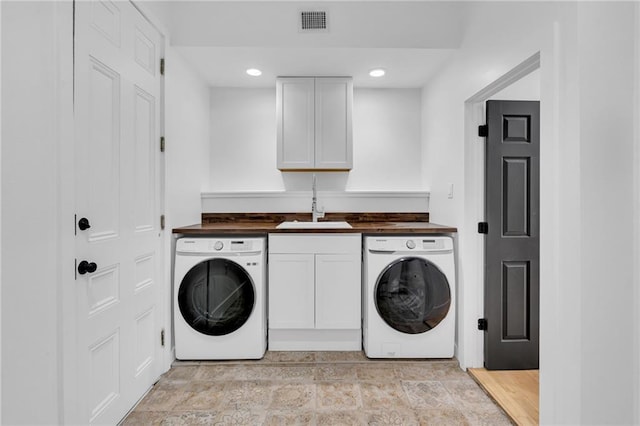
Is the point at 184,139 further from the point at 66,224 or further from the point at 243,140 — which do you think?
the point at 66,224

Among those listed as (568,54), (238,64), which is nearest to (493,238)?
(568,54)

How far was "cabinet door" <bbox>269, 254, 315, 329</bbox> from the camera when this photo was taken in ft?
7.56

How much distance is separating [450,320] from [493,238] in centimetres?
65

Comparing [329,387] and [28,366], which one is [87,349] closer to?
[28,366]

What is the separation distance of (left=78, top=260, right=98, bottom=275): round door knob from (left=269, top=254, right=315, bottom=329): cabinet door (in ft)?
3.69

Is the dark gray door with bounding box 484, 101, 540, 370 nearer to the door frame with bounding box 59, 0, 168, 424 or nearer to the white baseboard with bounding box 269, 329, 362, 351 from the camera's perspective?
the white baseboard with bounding box 269, 329, 362, 351

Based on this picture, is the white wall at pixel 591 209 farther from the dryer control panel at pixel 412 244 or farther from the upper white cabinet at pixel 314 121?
the upper white cabinet at pixel 314 121

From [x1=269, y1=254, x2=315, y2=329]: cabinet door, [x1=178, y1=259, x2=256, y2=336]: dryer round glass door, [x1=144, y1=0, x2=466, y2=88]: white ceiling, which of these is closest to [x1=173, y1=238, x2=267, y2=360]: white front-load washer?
[x1=178, y1=259, x2=256, y2=336]: dryer round glass door

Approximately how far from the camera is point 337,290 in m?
2.32

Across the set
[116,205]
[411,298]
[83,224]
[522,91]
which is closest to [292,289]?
[411,298]

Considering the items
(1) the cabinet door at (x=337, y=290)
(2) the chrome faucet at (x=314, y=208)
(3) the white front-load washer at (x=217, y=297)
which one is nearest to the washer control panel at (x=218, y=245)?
(3) the white front-load washer at (x=217, y=297)

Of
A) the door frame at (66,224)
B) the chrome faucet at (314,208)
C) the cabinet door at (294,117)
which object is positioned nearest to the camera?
the door frame at (66,224)

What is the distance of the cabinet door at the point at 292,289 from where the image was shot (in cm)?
230

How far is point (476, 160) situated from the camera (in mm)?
2113
